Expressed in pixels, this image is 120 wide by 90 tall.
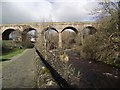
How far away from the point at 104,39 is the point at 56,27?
41.7m

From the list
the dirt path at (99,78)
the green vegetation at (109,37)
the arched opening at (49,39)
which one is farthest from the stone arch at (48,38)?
the dirt path at (99,78)

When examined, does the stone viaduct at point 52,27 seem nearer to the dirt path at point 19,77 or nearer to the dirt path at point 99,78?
the dirt path at point 99,78

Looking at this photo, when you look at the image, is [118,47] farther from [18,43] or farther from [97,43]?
[18,43]

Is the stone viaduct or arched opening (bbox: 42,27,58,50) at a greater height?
the stone viaduct

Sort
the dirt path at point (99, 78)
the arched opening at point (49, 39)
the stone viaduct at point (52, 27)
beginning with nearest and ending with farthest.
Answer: the dirt path at point (99, 78), the arched opening at point (49, 39), the stone viaduct at point (52, 27)

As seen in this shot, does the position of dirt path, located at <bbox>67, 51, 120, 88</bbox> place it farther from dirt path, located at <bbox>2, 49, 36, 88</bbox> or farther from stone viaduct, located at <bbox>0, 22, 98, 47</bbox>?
stone viaduct, located at <bbox>0, 22, 98, 47</bbox>

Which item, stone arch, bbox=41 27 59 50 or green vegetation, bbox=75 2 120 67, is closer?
green vegetation, bbox=75 2 120 67

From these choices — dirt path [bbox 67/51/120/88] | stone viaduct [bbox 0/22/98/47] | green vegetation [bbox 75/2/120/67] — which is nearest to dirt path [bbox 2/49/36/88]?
dirt path [bbox 67/51/120/88]

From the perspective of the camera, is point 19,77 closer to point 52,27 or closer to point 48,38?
point 48,38

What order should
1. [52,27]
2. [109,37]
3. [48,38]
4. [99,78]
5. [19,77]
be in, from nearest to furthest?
1. [19,77]
2. [99,78]
3. [109,37]
4. [48,38]
5. [52,27]

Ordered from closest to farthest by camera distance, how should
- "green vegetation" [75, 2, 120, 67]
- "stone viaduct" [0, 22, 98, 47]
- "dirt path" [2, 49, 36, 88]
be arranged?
"dirt path" [2, 49, 36, 88] < "green vegetation" [75, 2, 120, 67] < "stone viaduct" [0, 22, 98, 47]

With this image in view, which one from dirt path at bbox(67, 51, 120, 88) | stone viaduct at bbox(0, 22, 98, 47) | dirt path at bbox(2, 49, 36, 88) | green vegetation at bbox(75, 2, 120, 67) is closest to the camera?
dirt path at bbox(2, 49, 36, 88)

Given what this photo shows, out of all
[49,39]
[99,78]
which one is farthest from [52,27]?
[99,78]

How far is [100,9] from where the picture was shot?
950 inches
